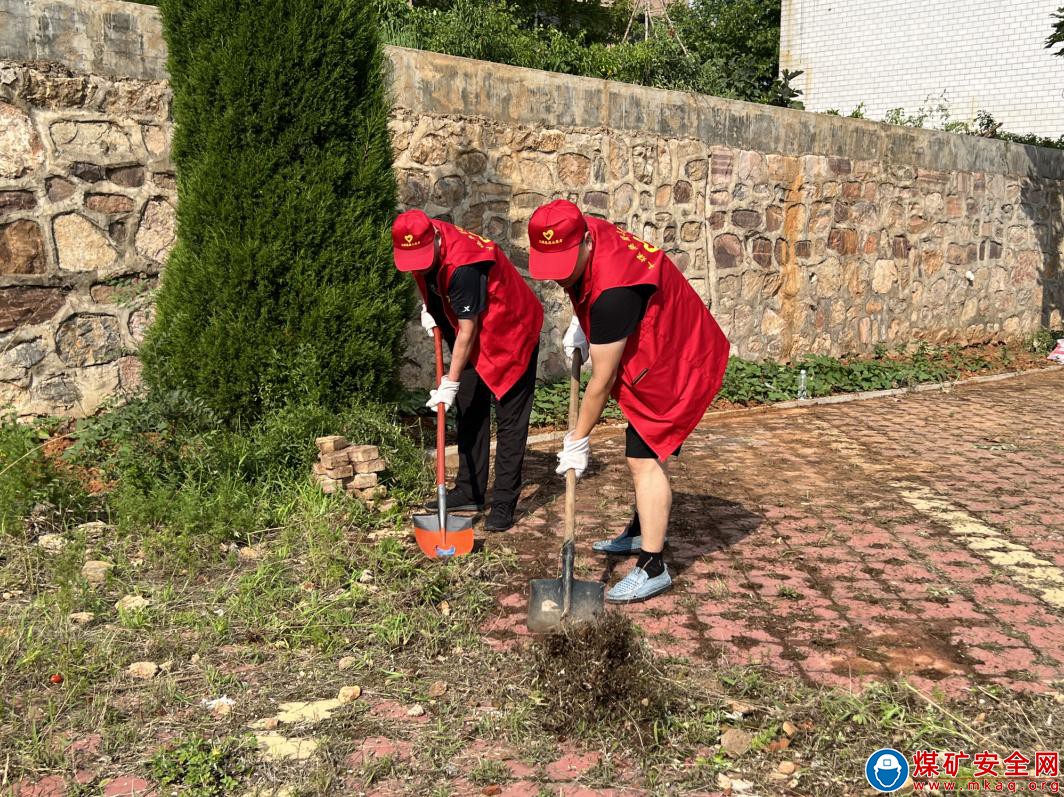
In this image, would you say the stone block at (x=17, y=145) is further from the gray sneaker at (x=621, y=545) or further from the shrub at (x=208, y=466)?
the gray sneaker at (x=621, y=545)

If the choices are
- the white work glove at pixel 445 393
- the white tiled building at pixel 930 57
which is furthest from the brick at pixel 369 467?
the white tiled building at pixel 930 57

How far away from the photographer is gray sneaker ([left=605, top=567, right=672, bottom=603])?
380cm

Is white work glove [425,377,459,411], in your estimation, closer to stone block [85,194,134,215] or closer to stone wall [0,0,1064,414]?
stone wall [0,0,1064,414]

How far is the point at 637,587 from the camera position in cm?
384

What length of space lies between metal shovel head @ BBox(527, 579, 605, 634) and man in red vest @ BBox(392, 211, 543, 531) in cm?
118

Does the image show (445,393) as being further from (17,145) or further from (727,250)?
(727,250)

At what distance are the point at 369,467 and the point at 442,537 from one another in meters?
0.74

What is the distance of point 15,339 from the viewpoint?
525 centimetres

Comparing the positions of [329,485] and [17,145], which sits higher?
[17,145]

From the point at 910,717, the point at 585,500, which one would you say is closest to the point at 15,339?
the point at 585,500

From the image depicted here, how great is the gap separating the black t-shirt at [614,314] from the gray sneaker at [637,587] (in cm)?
104

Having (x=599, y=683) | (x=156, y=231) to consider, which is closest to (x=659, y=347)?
(x=599, y=683)

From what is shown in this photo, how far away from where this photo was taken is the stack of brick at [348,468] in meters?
4.66

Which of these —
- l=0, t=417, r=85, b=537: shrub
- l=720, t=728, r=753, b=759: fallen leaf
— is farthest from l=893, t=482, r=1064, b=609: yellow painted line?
l=0, t=417, r=85, b=537: shrub
